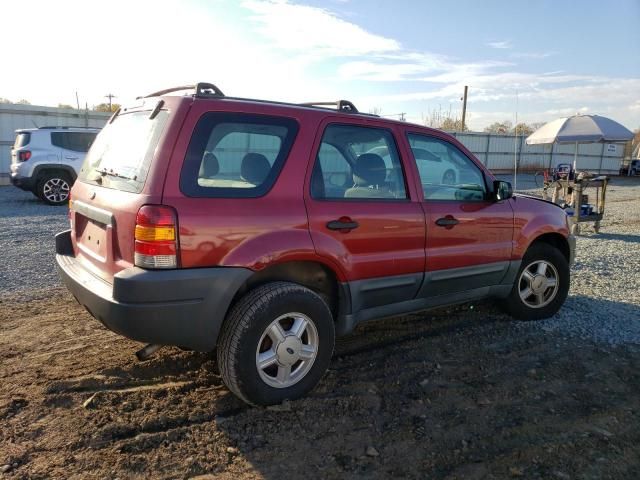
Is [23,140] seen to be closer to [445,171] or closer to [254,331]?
[445,171]

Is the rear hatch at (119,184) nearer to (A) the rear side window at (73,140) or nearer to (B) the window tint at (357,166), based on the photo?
(B) the window tint at (357,166)

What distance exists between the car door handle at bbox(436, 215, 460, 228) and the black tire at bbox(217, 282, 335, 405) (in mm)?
1222

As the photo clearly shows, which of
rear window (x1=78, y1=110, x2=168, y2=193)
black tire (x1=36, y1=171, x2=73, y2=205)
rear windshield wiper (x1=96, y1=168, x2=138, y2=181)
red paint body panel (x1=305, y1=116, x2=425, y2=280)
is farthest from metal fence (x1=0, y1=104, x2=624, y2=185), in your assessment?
red paint body panel (x1=305, y1=116, x2=425, y2=280)

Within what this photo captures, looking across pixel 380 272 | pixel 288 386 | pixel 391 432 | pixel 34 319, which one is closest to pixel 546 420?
pixel 391 432

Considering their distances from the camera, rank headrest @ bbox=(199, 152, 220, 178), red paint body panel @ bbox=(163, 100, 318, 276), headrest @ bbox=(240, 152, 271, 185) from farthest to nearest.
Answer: headrest @ bbox=(240, 152, 271, 185) < headrest @ bbox=(199, 152, 220, 178) < red paint body panel @ bbox=(163, 100, 318, 276)

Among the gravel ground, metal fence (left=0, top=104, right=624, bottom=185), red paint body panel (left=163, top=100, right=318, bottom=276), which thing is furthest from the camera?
metal fence (left=0, top=104, right=624, bottom=185)

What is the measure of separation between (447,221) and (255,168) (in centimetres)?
162

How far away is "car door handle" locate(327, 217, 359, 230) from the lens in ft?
10.7

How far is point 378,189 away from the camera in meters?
3.62

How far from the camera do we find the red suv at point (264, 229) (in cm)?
277

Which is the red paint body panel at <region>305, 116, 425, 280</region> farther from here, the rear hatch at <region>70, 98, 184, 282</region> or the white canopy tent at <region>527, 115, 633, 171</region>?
the white canopy tent at <region>527, 115, 633, 171</region>

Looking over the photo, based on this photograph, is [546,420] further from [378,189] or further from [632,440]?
[378,189]

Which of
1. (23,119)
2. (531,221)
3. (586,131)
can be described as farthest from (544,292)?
(23,119)

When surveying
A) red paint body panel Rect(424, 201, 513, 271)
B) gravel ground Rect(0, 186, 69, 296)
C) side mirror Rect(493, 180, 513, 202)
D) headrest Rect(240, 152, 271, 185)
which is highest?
headrest Rect(240, 152, 271, 185)
